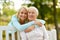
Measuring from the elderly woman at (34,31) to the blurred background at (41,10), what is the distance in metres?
0.09

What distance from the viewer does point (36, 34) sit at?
1878 mm

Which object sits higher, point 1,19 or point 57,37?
point 1,19

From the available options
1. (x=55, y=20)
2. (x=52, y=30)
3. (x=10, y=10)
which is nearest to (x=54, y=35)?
(x=52, y=30)

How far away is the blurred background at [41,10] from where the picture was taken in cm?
193

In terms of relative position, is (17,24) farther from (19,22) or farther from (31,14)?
(31,14)

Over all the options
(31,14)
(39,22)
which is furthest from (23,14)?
(39,22)

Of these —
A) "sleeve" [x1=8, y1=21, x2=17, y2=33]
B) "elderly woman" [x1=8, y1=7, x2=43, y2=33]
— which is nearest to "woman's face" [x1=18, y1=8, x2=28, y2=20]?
→ "elderly woman" [x1=8, y1=7, x2=43, y2=33]

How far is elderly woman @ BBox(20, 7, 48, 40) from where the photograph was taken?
6.17 feet

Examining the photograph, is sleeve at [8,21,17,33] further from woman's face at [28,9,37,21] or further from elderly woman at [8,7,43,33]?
woman's face at [28,9,37,21]

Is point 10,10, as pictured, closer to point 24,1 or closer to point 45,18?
point 24,1

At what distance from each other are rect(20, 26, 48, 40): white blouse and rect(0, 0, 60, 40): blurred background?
107 mm

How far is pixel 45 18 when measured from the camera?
6.53ft

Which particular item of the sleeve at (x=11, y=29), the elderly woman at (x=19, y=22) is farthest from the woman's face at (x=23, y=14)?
the sleeve at (x=11, y=29)

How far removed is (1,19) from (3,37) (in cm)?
20
